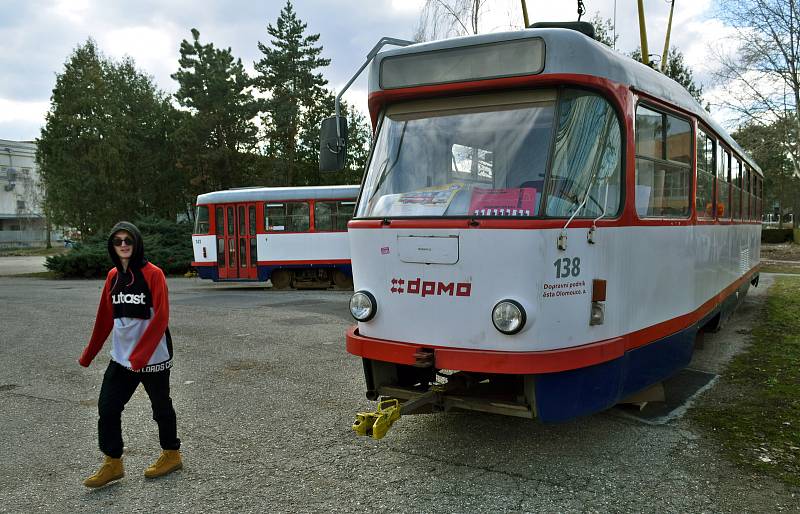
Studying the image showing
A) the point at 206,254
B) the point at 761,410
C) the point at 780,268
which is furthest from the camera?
the point at 780,268

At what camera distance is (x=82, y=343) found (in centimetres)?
976

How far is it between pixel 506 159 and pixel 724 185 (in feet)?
15.2

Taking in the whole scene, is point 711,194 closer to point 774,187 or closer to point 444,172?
point 444,172

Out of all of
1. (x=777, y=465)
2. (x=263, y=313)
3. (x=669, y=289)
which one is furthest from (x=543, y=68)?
(x=263, y=313)

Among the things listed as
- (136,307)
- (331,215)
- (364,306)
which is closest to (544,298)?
(364,306)

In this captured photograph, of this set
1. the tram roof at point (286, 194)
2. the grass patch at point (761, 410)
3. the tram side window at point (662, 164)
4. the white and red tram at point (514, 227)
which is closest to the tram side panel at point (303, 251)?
the tram roof at point (286, 194)

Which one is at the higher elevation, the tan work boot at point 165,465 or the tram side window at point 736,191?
the tram side window at point 736,191

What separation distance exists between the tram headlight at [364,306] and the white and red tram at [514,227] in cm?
1

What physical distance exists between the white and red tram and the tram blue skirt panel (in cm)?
1

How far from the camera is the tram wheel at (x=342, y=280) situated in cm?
1850

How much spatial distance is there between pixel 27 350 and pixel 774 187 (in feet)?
189

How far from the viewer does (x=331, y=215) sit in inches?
723

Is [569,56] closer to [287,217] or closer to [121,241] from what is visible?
[121,241]

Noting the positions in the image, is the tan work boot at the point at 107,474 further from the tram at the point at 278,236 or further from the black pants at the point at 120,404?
the tram at the point at 278,236
